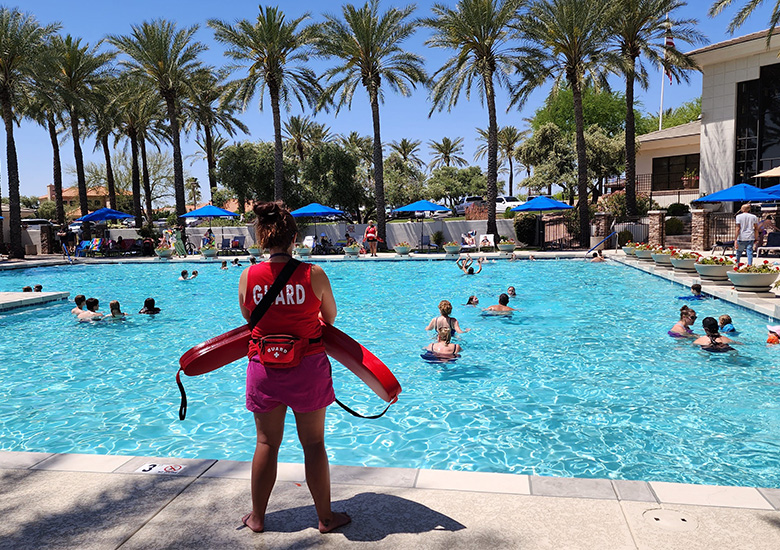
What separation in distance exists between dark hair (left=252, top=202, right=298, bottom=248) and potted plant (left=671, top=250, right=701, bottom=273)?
16.2 meters

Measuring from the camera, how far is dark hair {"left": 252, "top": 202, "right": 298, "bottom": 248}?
2968 millimetres

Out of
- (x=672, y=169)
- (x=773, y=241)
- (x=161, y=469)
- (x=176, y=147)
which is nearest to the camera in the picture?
(x=161, y=469)

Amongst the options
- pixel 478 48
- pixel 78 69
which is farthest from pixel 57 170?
pixel 478 48

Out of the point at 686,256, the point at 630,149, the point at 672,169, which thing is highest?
the point at 630,149

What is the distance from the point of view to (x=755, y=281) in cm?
1197

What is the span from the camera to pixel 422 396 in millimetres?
7387

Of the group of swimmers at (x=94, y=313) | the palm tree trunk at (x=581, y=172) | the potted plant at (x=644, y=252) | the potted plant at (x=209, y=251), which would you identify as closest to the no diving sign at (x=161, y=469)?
the group of swimmers at (x=94, y=313)

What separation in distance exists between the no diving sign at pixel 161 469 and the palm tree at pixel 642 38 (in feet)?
89.3

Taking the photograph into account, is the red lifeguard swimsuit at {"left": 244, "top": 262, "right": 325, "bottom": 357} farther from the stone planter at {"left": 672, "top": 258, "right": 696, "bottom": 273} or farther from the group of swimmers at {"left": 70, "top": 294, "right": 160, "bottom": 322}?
the stone planter at {"left": 672, "top": 258, "right": 696, "bottom": 273}

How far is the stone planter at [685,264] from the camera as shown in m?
16.3

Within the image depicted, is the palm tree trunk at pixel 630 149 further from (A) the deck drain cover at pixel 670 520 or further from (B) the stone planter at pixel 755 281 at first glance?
(A) the deck drain cover at pixel 670 520

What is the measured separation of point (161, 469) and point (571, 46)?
90.5ft

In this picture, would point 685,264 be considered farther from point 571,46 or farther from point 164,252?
point 164,252

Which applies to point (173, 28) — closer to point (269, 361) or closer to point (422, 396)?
point (422, 396)
